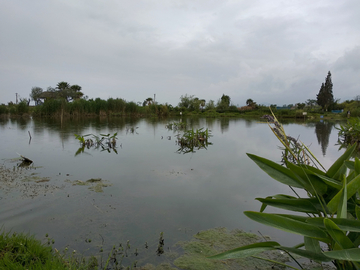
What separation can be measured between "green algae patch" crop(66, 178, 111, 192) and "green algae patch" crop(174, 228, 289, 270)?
1938mm

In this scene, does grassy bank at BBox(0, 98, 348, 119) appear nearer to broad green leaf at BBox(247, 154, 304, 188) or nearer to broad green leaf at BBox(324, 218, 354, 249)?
broad green leaf at BBox(247, 154, 304, 188)

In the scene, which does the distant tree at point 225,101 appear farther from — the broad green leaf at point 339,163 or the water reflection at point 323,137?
the broad green leaf at point 339,163

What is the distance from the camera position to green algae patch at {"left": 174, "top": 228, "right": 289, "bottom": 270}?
203cm

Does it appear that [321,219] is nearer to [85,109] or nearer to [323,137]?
[323,137]

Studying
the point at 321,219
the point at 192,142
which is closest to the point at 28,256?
the point at 321,219

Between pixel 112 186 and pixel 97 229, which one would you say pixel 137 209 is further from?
pixel 112 186

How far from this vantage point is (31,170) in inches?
186

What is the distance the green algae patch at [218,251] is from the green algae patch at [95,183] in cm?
194

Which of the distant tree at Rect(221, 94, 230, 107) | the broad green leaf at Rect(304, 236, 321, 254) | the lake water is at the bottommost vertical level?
the lake water

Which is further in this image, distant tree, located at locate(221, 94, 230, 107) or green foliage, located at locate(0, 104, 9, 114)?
distant tree, located at locate(221, 94, 230, 107)

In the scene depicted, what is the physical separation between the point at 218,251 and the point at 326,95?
49.4 meters

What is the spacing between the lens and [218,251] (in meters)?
2.24

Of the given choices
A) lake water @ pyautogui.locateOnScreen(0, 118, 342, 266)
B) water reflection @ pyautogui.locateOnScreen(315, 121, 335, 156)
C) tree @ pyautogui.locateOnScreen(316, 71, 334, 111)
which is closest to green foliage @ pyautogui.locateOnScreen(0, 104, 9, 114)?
lake water @ pyautogui.locateOnScreen(0, 118, 342, 266)

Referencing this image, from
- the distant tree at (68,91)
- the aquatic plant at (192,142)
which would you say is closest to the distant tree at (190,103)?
the distant tree at (68,91)
